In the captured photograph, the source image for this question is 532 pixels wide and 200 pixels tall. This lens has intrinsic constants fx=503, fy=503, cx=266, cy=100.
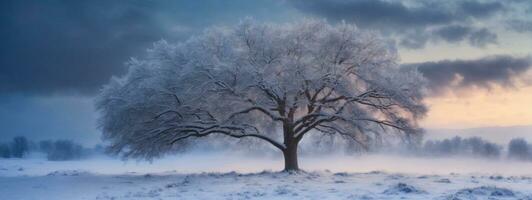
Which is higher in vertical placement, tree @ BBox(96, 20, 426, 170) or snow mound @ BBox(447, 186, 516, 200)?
tree @ BBox(96, 20, 426, 170)

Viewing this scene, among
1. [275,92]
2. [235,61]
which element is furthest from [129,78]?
[275,92]

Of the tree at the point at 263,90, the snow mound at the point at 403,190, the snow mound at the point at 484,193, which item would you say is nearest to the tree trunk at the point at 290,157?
the tree at the point at 263,90

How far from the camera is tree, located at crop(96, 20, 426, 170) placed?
26.5m

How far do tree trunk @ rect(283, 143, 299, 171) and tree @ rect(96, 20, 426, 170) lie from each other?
57 millimetres

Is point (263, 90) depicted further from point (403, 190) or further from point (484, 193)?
point (484, 193)

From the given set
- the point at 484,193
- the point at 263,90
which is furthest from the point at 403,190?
the point at 263,90

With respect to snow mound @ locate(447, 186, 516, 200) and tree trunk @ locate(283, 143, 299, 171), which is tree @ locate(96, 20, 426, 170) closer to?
tree trunk @ locate(283, 143, 299, 171)

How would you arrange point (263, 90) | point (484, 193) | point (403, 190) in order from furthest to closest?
point (263, 90), point (403, 190), point (484, 193)

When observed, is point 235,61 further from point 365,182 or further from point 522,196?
point 522,196

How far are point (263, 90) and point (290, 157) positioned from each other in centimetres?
435

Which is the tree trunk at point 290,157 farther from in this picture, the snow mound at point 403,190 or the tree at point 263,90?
the snow mound at point 403,190

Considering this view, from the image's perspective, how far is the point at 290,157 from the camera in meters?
28.9

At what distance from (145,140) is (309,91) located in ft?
31.2

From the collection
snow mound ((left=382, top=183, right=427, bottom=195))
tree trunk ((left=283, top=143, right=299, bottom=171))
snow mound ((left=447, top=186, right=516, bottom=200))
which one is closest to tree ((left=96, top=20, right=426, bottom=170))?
tree trunk ((left=283, top=143, right=299, bottom=171))
